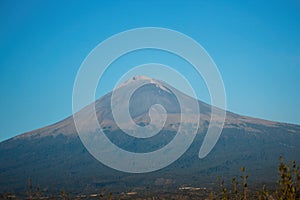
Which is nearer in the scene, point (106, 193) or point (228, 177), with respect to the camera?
point (106, 193)

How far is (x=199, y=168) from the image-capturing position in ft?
612

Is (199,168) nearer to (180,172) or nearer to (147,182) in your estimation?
(180,172)

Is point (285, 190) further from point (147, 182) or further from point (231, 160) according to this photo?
point (231, 160)

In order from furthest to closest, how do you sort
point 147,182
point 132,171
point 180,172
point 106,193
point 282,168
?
point 132,171, point 180,172, point 147,182, point 106,193, point 282,168

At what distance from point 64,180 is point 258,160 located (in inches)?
3205

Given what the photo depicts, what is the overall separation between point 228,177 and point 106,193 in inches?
1908

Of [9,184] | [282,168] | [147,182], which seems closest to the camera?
[282,168]

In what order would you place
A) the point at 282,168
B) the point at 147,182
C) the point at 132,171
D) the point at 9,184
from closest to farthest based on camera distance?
the point at 282,168
the point at 147,182
the point at 9,184
the point at 132,171

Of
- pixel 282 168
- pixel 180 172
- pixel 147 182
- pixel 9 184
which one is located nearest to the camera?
pixel 282 168

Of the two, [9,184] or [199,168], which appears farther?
[199,168]

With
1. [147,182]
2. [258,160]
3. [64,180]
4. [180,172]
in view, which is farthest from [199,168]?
[64,180]

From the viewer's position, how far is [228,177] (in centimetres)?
15912

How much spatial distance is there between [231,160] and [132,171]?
43.5 metres

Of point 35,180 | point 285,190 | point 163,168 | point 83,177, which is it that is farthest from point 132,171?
point 285,190
